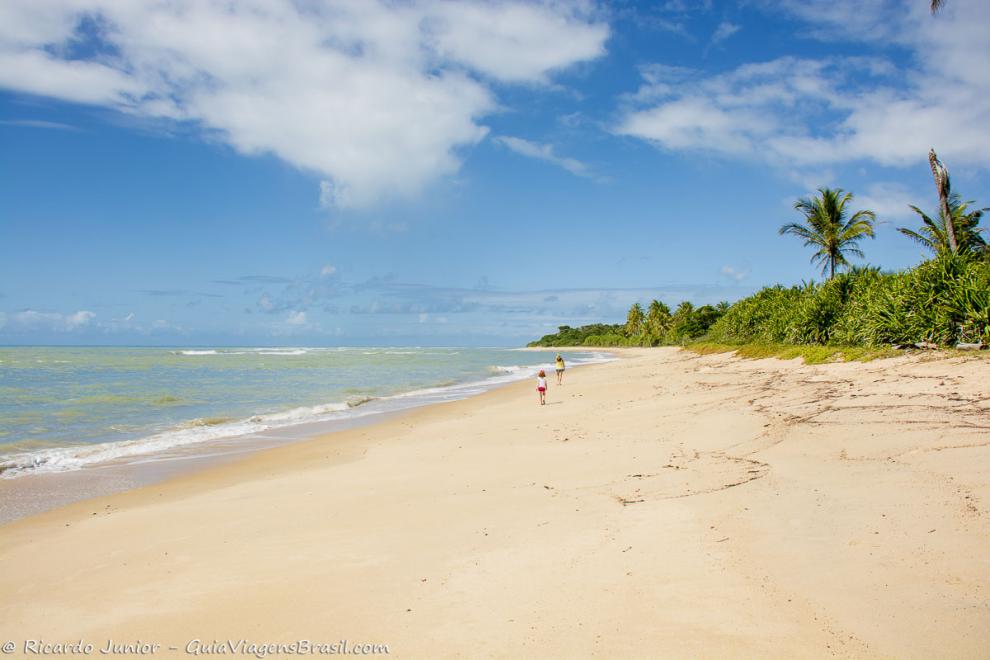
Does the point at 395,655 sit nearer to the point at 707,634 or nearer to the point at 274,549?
the point at 707,634

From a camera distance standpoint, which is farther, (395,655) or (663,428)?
(663,428)

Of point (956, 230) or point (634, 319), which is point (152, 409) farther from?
point (634, 319)

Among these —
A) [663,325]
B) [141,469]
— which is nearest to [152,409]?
[141,469]

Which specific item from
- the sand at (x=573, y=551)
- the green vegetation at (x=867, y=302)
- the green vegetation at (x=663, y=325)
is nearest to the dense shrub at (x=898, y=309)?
the green vegetation at (x=867, y=302)

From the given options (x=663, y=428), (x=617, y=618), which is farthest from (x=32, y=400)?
(x=617, y=618)

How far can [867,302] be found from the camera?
20.4 metres

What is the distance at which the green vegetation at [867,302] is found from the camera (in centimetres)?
1559

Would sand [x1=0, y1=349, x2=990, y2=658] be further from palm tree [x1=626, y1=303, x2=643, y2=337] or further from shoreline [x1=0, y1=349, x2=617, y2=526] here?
palm tree [x1=626, y1=303, x2=643, y2=337]

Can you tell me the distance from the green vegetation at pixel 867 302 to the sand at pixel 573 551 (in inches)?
297

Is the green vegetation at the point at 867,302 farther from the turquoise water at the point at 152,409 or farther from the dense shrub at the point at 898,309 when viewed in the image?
the turquoise water at the point at 152,409

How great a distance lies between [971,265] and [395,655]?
813 inches

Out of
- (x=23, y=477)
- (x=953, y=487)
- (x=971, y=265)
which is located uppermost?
(x=971, y=265)

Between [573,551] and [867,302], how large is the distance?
67.3ft

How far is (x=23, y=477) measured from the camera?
31.5ft
